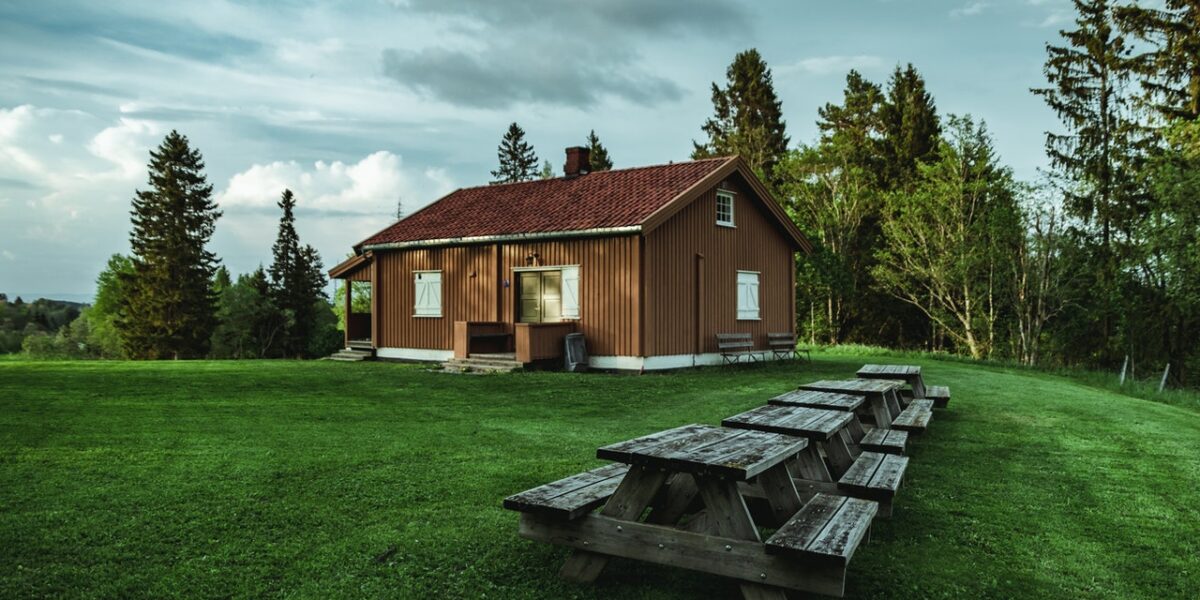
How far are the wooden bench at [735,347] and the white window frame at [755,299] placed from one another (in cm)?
59

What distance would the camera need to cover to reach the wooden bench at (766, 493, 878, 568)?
3.28 meters

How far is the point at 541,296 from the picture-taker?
59.1 ft

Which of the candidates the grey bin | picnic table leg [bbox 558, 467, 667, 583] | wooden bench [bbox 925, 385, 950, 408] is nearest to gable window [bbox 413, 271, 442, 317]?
the grey bin

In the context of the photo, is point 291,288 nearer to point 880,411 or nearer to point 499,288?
point 499,288

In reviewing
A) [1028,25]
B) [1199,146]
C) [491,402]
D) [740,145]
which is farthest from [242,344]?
[1199,146]

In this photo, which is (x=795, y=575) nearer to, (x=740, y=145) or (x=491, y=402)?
(x=491, y=402)

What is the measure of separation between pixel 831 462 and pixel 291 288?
46556 mm

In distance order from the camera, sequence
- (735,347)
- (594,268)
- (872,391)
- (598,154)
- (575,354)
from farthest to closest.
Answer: (598,154), (735,347), (594,268), (575,354), (872,391)

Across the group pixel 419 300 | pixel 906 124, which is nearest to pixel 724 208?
pixel 419 300

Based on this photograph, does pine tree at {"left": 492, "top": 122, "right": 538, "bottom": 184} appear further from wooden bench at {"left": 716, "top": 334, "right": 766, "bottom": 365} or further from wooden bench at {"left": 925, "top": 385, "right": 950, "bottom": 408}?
wooden bench at {"left": 925, "top": 385, "right": 950, "bottom": 408}

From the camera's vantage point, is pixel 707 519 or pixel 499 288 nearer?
pixel 707 519

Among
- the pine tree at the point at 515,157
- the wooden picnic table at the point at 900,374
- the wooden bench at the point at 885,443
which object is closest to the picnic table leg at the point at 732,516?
the wooden bench at the point at 885,443

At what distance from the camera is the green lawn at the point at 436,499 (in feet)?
12.9

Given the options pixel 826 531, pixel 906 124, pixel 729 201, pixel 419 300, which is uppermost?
pixel 906 124
